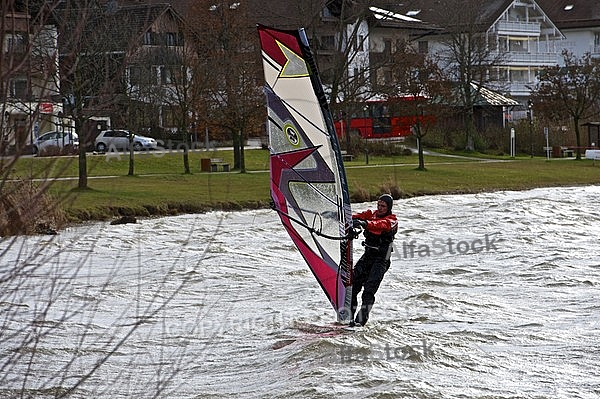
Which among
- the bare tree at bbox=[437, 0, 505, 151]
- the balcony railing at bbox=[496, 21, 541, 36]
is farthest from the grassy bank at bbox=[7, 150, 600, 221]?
the balcony railing at bbox=[496, 21, 541, 36]

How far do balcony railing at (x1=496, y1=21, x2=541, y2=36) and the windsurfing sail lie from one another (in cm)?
5186

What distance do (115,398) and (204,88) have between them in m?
21.2

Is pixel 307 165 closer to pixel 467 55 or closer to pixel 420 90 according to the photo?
pixel 420 90

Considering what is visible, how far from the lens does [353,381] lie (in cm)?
885

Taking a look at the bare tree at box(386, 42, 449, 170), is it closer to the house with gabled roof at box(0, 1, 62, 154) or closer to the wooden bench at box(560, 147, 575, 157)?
the wooden bench at box(560, 147, 575, 157)

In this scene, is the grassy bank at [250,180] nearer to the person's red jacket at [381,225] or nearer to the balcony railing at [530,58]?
the person's red jacket at [381,225]

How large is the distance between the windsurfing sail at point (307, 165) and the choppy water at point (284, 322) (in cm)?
75

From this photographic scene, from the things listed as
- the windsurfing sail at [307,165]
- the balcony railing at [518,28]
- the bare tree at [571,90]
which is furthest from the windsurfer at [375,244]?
the balcony railing at [518,28]

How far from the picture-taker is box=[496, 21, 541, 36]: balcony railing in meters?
61.2

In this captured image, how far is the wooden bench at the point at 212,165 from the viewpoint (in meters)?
29.6

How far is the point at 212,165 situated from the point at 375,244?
20820mm

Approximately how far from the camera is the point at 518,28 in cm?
6244

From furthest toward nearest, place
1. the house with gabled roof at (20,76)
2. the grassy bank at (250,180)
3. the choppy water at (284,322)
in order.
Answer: the grassy bank at (250,180)
the choppy water at (284,322)
the house with gabled roof at (20,76)

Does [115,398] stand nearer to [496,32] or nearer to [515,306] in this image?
[515,306]
